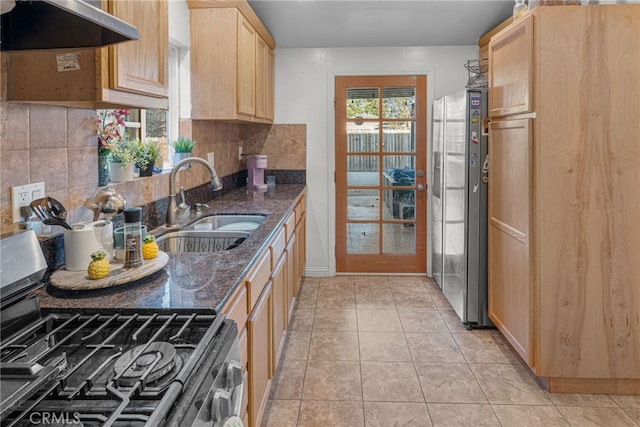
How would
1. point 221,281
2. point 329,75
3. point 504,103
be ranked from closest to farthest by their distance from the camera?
point 221,281
point 504,103
point 329,75

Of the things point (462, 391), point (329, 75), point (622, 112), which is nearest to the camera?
point (622, 112)

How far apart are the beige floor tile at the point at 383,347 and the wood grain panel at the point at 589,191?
818 mm

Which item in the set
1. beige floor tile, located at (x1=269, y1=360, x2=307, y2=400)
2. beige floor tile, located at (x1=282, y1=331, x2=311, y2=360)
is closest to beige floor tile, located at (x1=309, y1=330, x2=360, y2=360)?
beige floor tile, located at (x1=282, y1=331, x2=311, y2=360)

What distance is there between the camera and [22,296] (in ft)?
3.77

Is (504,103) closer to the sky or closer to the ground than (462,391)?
closer to the sky

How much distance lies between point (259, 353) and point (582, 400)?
1.67m

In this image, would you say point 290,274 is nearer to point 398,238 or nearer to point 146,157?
point 146,157

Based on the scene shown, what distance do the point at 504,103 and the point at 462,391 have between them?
163 centimetres

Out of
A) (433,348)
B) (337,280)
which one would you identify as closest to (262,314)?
(433,348)

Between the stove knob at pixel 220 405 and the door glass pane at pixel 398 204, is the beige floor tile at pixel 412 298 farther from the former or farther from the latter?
the stove knob at pixel 220 405

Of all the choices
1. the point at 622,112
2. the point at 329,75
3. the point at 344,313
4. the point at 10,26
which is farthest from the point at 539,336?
the point at 329,75

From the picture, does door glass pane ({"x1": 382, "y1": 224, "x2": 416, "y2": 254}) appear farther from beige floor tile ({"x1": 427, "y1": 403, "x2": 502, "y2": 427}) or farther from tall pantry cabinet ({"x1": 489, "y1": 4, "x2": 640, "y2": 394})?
beige floor tile ({"x1": 427, "y1": 403, "x2": 502, "y2": 427})

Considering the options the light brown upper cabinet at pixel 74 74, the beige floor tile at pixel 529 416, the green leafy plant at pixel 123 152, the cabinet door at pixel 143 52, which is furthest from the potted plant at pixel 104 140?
the beige floor tile at pixel 529 416

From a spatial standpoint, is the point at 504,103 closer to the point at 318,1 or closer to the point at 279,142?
the point at 318,1
